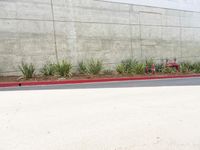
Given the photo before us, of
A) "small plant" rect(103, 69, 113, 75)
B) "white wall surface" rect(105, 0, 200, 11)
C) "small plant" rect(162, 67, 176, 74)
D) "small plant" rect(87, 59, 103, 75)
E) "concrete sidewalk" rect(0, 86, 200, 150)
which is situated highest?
"white wall surface" rect(105, 0, 200, 11)

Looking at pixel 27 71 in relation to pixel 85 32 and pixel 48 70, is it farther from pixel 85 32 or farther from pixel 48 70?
pixel 85 32

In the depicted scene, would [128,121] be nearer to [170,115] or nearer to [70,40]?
[170,115]

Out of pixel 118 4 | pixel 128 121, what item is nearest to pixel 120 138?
pixel 128 121

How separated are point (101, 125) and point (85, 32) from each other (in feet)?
40.8

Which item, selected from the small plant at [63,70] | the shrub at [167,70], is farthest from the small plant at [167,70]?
the small plant at [63,70]

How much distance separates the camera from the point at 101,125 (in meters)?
4.73

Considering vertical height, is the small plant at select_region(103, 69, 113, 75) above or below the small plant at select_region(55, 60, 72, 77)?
below

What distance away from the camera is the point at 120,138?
399cm

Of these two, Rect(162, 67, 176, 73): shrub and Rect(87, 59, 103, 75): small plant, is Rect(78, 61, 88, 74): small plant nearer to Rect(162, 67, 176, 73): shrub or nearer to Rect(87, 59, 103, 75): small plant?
Rect(87, 59, 103, 75): small plant

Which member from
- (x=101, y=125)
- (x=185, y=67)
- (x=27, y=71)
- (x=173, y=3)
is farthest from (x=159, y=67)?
(x=101, y=125)

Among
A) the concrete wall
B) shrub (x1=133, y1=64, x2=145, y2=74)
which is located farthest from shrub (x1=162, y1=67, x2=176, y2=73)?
shrub (x1=133, y1=64, x2=145, y2=74)

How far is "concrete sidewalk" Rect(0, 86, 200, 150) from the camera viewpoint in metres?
3.77

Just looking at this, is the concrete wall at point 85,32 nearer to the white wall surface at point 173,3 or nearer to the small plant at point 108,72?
the white wall surface at point 173,3

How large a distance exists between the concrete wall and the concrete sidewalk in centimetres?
765
